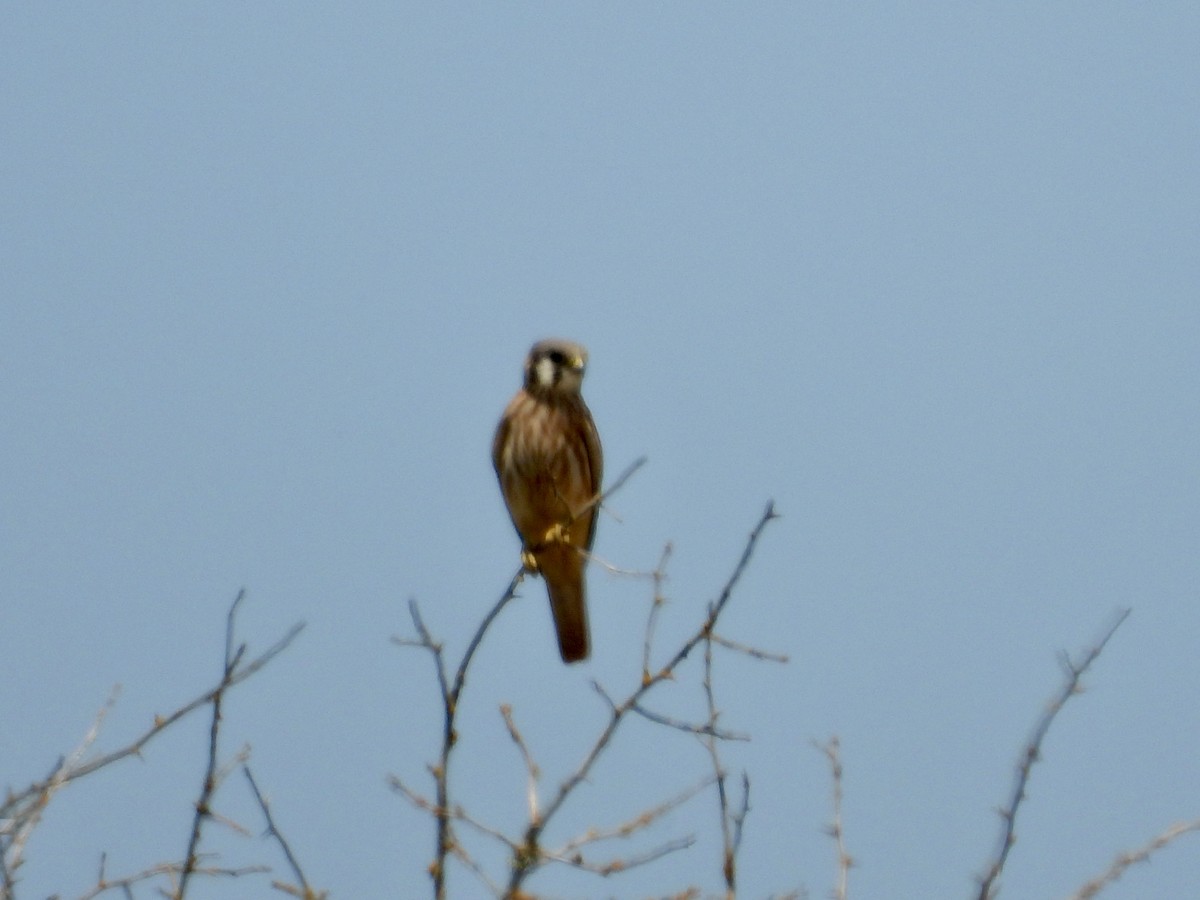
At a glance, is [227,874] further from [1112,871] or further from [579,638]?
[579,638]

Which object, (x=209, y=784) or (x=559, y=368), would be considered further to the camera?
(x=559, y=368)

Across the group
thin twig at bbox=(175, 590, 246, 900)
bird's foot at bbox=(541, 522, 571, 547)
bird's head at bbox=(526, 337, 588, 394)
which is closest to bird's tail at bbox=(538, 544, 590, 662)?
bird's foot at bbox=(541, 522, 571, 547)

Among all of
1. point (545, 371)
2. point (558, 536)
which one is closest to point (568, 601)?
point (558, 536)

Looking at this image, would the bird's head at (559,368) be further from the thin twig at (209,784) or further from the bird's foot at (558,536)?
the thin twig at (209,784)

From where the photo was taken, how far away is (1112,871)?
267cm

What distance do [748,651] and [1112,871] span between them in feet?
2.36

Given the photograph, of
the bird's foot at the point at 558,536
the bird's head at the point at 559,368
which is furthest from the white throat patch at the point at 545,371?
the bird's foot at the point at 558,536

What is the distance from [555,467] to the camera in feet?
16.2

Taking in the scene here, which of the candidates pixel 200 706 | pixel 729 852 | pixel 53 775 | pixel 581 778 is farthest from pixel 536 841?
pixel 53 775

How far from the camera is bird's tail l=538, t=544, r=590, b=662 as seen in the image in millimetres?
4992

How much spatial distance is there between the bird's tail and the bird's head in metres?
0.54

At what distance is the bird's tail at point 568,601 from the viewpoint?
16.4 ft

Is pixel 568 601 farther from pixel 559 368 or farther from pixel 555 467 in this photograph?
pixel 559 368

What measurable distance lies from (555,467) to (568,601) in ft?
1.44
